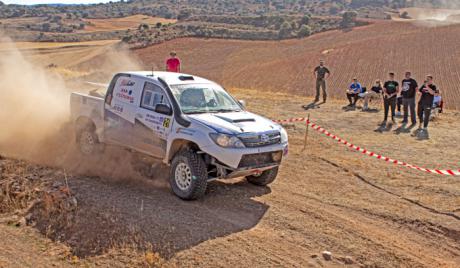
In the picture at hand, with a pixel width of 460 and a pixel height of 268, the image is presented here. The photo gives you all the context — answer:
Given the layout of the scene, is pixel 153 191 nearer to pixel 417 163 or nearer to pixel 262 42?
pixel 417 163

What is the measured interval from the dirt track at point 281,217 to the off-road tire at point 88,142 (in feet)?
0.82

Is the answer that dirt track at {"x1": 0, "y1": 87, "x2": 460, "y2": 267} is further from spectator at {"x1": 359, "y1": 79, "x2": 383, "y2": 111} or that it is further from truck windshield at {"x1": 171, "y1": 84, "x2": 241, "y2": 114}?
spectator at {"x1": 359, "y1": 79, "x2": 383, "y2": 111}

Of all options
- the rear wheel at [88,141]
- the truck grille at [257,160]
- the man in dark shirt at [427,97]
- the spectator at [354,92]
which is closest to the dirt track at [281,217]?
the rear wheel at [88,141]

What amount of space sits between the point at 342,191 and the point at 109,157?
4672mm

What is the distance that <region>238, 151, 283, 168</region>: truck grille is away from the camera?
7.74 m

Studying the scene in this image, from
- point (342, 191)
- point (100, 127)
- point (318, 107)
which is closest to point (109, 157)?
point (100, 127)

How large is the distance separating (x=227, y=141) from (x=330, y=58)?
4063 centimetres

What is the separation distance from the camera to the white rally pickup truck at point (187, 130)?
7.77 metres

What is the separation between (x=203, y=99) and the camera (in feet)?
28.8

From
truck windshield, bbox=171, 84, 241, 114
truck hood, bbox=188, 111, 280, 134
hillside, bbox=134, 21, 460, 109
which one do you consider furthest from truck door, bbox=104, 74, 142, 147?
hillside, bbox=134, 21, 460, 109

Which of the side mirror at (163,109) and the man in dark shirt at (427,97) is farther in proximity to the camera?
the man in dark shirt at (427,97)

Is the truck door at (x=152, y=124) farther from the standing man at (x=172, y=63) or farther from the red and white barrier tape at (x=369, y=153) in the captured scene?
the standing man at (x=172, y=63)

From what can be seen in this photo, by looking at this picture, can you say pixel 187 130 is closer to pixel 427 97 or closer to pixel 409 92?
pixel 427 97

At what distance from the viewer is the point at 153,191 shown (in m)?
8.48
